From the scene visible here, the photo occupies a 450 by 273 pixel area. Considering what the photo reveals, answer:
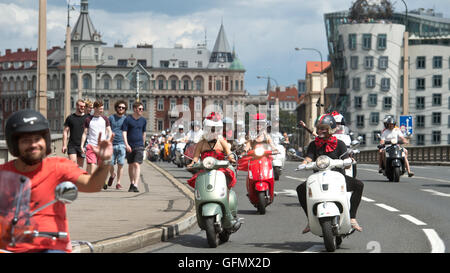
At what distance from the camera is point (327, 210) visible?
8.10m

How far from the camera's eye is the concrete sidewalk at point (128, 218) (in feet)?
27.8

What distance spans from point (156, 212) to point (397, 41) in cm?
9675

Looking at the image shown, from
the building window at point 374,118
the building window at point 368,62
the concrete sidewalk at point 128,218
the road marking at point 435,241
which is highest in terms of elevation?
the building window at point 368,62

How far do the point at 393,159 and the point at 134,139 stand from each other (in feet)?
25.9

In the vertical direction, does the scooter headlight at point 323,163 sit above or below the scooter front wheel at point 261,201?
above

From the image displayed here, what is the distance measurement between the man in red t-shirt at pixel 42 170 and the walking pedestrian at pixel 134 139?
37.3 ft

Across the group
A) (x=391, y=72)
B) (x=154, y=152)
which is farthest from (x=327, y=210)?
(x=391, y=72)

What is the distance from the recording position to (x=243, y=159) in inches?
526

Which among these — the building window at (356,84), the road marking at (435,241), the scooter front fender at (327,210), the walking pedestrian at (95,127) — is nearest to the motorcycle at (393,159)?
the walking pedestrian at (95,127)

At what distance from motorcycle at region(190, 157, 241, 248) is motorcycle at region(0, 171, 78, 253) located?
4.47 metres

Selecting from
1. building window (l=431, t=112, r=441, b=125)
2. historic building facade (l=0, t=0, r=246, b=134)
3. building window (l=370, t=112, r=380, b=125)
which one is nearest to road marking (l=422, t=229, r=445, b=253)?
building window (l=370, t=112, r=380, b=125)

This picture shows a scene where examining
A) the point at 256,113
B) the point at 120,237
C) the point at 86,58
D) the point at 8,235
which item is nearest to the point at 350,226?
the point at 120,237

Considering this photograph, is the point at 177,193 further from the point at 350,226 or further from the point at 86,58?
the point at 86,58

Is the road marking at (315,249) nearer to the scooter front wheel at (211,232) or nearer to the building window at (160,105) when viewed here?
the scooter front wheel at (211,232)
